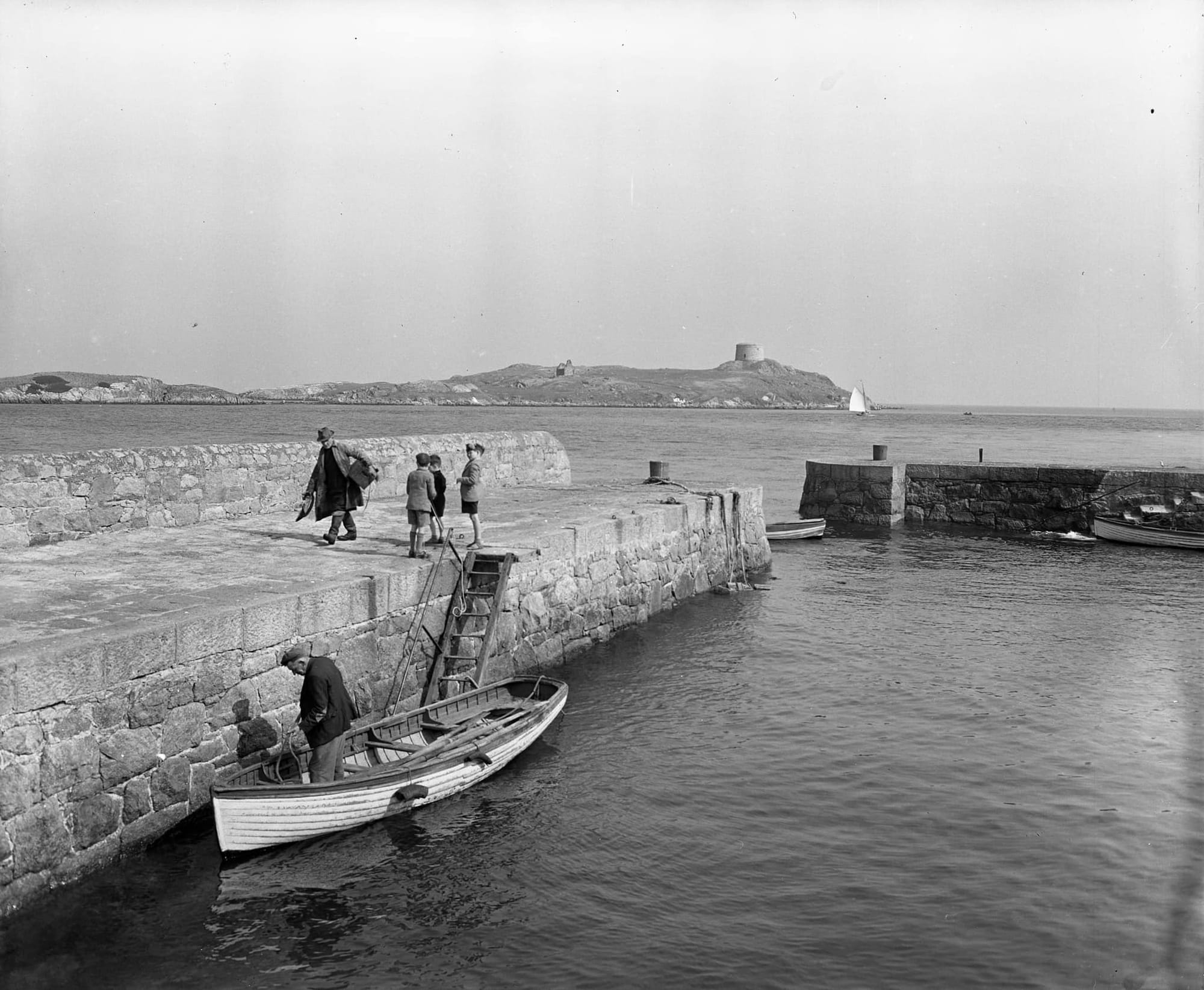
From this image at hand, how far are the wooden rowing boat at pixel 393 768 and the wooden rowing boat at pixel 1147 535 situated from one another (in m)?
18.2

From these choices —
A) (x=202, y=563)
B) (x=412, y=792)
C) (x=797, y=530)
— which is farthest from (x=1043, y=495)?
(x=412, y=792)

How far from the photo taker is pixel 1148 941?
22.9 feet

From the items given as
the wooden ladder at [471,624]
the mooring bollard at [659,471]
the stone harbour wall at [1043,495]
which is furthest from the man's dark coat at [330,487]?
the stone harbour wall at [1043,495]

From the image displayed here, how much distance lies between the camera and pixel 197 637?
27.1ft

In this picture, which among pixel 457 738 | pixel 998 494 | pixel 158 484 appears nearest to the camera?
pixel 457 738

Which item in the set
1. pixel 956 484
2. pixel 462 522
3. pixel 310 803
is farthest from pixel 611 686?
pixel 956 484

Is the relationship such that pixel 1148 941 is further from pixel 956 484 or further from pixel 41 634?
pixel 956 484

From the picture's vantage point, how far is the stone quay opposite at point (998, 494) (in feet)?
83.2

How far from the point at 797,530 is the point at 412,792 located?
685 inches

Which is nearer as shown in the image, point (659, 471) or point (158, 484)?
point (158, 484)

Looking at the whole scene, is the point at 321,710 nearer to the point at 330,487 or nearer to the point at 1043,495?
the point at 330,487

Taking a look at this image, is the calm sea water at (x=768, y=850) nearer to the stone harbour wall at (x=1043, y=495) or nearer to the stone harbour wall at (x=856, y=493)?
the stone harbour wall at (x=1043, y=495)

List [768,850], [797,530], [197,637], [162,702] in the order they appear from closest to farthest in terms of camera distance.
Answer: [162,702] < [197,637] < [768,850] < [797,530]

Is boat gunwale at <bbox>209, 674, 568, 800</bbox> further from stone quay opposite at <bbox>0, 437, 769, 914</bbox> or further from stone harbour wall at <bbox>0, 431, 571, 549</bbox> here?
stone harbour wall at <bbox>0, 431, 571, 549</bbox>
